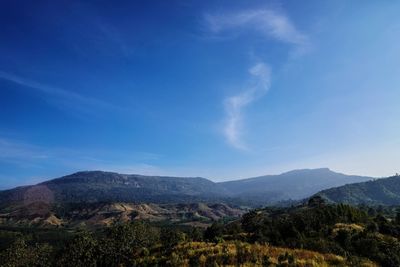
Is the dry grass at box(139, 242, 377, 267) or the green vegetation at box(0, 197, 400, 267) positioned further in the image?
the green vegetation at box(0, 197, 400, 267)

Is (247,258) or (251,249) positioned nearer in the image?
(247,258)

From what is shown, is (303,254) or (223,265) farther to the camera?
(303,254)

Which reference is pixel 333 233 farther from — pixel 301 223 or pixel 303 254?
pixel 303 254

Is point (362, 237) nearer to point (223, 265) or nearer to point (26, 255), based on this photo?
point (223, 265)

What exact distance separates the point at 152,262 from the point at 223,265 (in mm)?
6762

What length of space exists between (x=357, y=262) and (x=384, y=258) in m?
3.66

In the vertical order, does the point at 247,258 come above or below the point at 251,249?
below

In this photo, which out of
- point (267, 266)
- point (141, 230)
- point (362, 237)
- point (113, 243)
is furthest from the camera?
point (141, 230)

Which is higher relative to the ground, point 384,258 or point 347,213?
point 347,213

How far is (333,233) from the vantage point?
45.1 m

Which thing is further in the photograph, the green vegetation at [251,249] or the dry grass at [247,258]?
the green vegetation at [251,249]

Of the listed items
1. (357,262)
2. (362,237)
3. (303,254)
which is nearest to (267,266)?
(303,254)

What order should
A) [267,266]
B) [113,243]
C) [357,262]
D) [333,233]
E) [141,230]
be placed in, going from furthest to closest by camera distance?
[141,230] → [113,243] → [333,233] → [357,262] → [267,266]

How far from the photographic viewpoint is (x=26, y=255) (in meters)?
57.0
